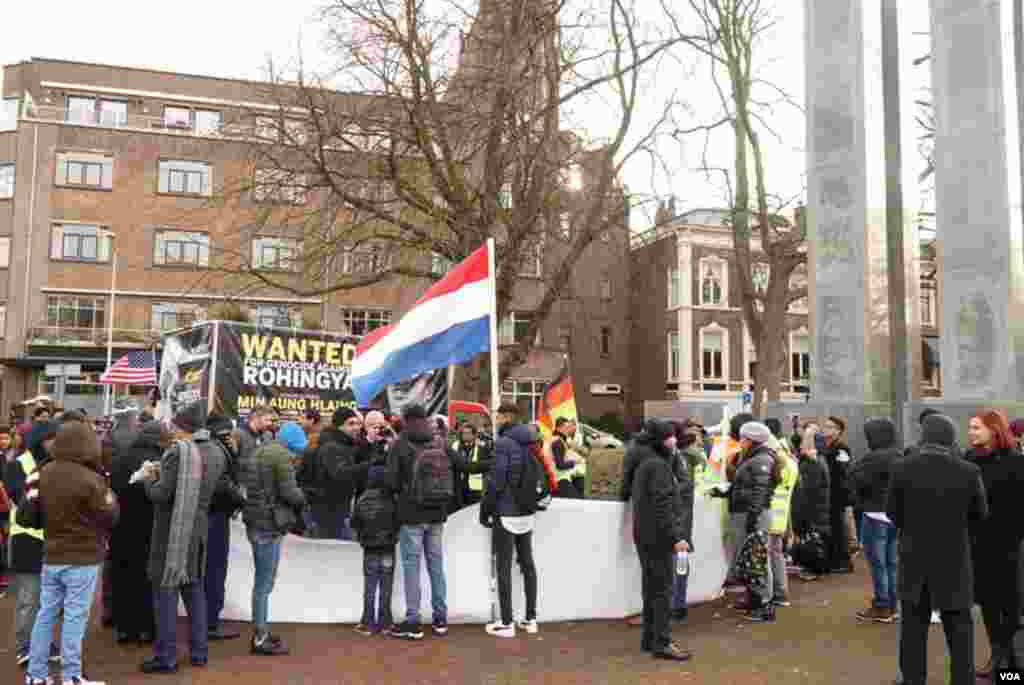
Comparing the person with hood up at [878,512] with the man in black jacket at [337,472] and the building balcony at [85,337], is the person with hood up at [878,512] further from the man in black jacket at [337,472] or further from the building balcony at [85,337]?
the building balcony at [85,337]

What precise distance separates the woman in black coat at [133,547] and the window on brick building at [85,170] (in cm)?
4001

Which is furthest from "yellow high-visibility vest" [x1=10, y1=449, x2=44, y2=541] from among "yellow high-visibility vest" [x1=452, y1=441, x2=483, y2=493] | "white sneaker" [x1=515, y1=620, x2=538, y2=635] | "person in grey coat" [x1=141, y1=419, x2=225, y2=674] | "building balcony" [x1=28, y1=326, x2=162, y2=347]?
"building balcony" [x1=28, y1=326, x2=162, y2=347]

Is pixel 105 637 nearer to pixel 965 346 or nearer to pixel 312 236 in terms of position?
pixel 312 236

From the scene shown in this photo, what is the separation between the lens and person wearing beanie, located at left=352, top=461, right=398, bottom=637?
7996mm

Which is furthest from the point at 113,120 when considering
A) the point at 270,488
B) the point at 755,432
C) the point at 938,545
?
the point at 938,545

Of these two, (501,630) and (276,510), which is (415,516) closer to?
(276,510)

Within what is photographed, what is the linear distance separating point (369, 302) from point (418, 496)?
38.0 m

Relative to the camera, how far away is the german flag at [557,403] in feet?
39.6

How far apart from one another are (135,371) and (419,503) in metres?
18.2

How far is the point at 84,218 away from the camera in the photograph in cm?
4300

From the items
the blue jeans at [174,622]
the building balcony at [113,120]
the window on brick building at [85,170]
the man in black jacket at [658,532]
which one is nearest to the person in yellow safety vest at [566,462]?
the man in black jacket at [658,532]

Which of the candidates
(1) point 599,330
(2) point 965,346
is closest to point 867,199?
(2) point 965,346

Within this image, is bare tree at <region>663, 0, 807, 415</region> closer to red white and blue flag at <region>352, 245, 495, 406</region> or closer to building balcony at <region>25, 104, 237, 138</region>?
red white and blue flag at <region>352, 245, 495, 406</region>

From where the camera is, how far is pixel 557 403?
483 inches
